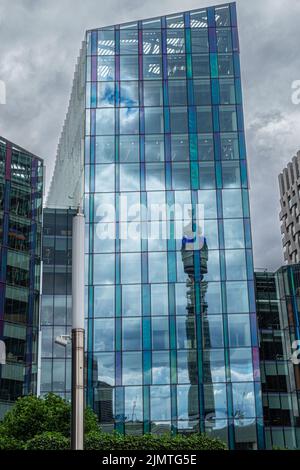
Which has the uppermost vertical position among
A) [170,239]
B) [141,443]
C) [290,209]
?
[290,209]

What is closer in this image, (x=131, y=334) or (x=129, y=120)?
(x=131, y=334)

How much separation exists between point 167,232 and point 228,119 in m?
12.9

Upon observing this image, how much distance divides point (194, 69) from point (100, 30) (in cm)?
1016

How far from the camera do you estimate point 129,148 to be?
61625mm

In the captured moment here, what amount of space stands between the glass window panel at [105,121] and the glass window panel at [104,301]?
15017 mm

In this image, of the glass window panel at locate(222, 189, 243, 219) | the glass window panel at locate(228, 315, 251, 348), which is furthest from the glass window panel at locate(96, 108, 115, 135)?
the glass window panel at locate(228, 315, 251, 348)

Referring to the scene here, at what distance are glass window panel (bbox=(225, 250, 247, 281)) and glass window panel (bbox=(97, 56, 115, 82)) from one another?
20.5 metres

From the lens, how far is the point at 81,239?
11188 millimetres

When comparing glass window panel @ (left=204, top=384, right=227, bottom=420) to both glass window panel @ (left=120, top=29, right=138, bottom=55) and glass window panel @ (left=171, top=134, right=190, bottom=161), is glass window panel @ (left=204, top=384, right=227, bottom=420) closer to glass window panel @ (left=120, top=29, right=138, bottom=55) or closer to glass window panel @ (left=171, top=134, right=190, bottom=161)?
glass window panel @ (left=171, top=134, right=190, bottom=161)

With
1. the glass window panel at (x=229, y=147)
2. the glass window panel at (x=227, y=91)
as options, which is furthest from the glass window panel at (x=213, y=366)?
the glass window panel at (x=227, y=91)

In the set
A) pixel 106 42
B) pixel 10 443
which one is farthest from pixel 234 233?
pixel 10 443

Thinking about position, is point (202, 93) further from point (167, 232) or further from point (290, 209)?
point (290, 209)

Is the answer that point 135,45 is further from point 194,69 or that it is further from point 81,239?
point 81,239

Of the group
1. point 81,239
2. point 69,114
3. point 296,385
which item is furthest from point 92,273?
point 81,239
